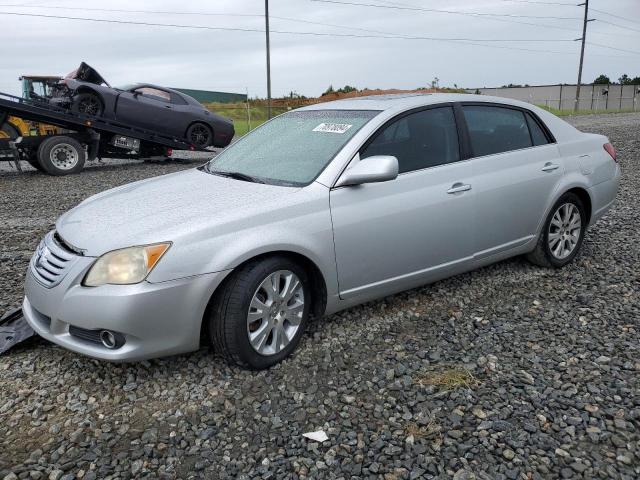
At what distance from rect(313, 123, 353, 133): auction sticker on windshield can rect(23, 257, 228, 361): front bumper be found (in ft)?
4.81

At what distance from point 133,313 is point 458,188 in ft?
7.85

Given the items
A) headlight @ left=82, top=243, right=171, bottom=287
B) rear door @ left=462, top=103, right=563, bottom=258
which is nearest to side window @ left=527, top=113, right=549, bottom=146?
rear door @ left=462, top=103, right=563, bottom=258

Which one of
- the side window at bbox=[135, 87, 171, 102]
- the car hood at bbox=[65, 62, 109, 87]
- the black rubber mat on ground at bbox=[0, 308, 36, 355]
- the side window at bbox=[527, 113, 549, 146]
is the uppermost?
the car hood at bbox=[65, 62, 109, 87]

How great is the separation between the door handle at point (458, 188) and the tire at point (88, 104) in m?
10.6

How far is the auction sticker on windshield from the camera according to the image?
3.89 metres

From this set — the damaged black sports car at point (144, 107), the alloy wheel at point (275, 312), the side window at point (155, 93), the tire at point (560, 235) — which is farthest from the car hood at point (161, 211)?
the side window at point (155, 93)

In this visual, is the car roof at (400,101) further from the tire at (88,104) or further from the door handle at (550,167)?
the tire at (88,104)

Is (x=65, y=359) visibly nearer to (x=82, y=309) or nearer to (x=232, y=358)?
(x=82, y=309)

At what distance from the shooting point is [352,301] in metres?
3.68

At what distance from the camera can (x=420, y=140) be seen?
405cm

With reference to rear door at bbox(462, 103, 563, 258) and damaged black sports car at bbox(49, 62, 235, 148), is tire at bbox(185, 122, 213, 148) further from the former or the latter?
rear door at bbox(462, 103, 563, 258)

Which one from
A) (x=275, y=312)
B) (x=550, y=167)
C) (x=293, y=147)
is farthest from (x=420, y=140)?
(x=275, y=312)

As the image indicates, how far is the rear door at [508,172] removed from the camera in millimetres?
4250

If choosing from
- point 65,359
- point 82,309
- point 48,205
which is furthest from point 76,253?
point 48,205
